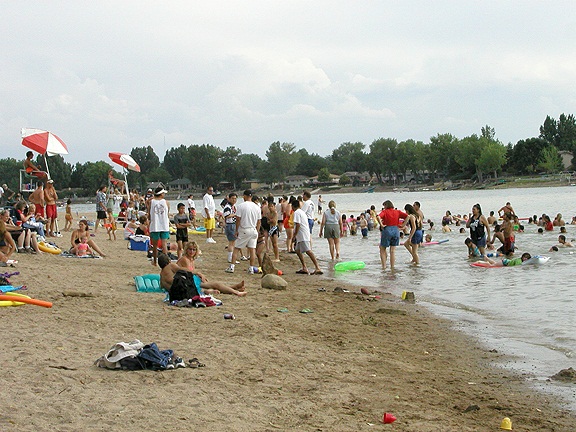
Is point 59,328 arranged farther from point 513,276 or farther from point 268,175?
point 268,175

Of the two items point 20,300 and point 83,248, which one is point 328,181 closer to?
point 83,248

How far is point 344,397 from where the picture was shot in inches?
208

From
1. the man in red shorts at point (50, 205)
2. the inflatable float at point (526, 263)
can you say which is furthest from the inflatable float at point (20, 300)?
the inflatable float at point (526, 263)

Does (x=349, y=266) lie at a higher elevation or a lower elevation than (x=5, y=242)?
lower

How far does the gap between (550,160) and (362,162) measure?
5306cm

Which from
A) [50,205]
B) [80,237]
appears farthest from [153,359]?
[50,205]

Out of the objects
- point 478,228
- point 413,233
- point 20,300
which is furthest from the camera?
point 478,228

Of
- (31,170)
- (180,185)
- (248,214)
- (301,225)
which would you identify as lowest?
(301,225)

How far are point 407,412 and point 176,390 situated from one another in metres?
1.76

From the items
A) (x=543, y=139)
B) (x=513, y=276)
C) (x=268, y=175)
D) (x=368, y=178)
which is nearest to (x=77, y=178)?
(x=268, y=175)

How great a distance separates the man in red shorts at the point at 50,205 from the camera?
18.0 m

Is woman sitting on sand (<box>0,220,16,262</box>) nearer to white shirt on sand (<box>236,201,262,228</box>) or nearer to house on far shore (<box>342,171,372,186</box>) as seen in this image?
white shirt on sand (<box>236,201,262,228</box>)

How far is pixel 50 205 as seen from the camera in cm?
1839

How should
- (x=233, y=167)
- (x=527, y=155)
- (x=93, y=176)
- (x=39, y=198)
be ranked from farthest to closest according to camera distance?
(x=233, y=167), (x=93, y=176), (x=527, y=155), (x=39, y=198)
